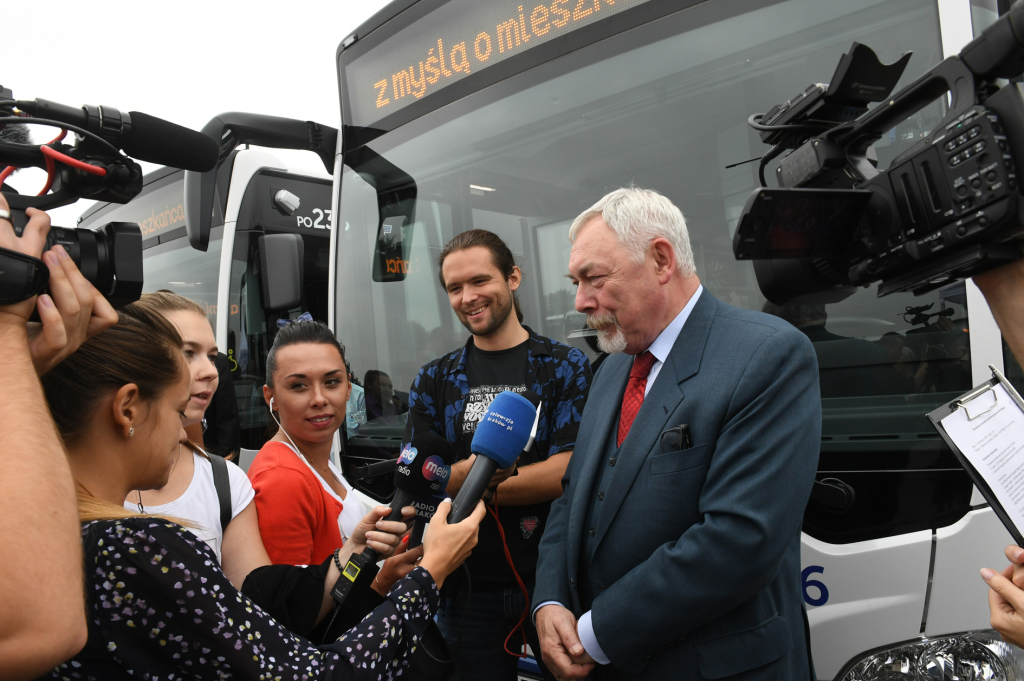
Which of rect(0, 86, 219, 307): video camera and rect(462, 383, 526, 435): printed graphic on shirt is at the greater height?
rect(0, 86, 219, 307): video camera

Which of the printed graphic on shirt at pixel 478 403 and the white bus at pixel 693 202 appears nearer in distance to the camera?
the white bus at pixel 693 202

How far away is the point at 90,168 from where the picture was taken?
4.08 ft

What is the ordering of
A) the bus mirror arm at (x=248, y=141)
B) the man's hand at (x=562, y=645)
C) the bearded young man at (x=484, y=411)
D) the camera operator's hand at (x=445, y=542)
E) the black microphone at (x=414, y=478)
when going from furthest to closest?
the bus mirror arm at (x=248, y=141) → the bearded young man at (x=484, y=411) → the man's hand at (x=562, y=645) → the black microphone at (x=414, y=478) → the camera operator's hand at (x=445, y=542)

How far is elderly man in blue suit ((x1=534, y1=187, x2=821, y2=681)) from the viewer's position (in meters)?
1.65

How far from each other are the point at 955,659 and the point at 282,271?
3.31 m

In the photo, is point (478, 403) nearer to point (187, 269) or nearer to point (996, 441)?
point (996, 441)

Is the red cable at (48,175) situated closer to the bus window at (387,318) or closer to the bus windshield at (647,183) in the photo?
the bus windshield at (647,183)

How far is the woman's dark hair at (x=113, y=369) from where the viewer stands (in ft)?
4.16

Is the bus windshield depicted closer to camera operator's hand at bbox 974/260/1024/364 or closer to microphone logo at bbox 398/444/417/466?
camera operator's hand at bbox 974/260/1024/364

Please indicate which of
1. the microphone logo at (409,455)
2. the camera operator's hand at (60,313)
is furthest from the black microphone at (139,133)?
the microphone logo at (409,455)

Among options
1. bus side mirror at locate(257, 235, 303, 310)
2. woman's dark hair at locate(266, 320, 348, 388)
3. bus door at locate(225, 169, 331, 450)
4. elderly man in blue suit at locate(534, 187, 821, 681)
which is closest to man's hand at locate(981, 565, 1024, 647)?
elderly man in blue suit at locate(534, 187, 821, 681)

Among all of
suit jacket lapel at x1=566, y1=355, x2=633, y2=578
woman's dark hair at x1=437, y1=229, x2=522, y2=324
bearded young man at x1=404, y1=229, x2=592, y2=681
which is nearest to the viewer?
suit jacket lapel at x1=566, y1=355, x2=633, y2=578

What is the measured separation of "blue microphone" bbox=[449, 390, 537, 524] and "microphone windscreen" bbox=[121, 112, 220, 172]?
3.04 ft

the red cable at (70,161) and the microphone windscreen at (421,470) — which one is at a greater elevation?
the red cable at (70,161)
